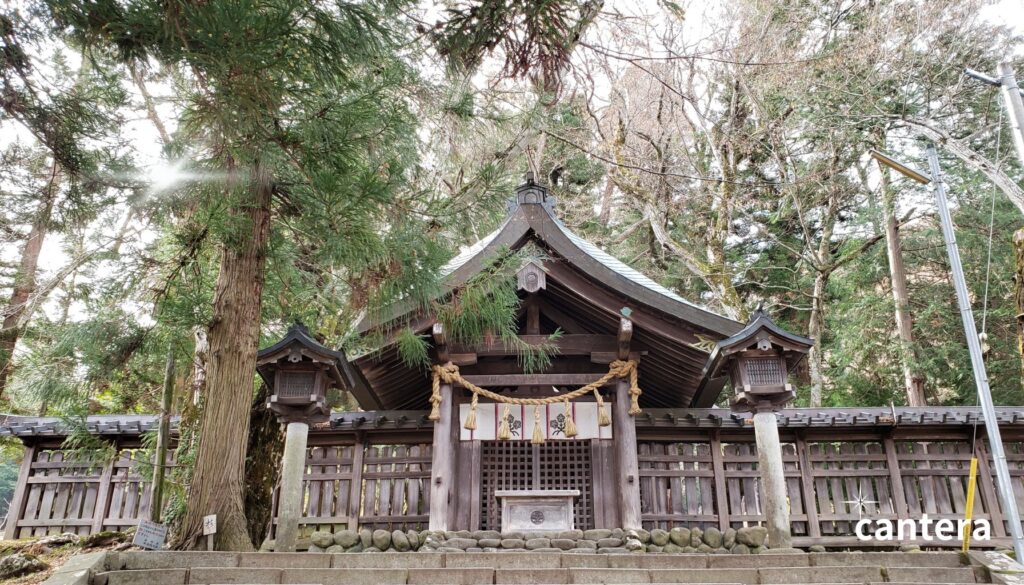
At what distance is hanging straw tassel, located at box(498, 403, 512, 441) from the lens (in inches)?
312

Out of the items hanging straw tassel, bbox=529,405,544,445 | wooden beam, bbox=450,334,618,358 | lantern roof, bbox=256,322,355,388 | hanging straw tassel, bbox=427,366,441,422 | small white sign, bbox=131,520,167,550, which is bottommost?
small white sign, bbox=131,520,167,550

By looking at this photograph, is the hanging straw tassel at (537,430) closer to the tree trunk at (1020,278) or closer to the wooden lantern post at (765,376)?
the wooden lantern post at (765,376)

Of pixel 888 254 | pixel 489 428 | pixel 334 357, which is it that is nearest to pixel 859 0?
pixel 888 254

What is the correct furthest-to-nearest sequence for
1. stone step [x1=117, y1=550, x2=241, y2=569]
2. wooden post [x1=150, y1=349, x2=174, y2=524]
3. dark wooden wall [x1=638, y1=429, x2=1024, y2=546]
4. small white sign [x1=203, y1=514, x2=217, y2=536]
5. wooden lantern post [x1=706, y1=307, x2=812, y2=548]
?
dark wooden wall [x1=638, y1=429, x2=1024, y2=546], wooden post [x1=150, y1=349, x2=174, y2=524], wooden lantern post [x1=706, y1=307, x2=812, y2=548], small white sign [x1=203, y1=514, x2=217, y2=536], stone step [x1=117, y1=550, x2=241, y2=569]

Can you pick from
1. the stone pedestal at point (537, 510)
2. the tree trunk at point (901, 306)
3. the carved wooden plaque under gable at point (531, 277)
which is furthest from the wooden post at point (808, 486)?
the tree trunk at point (901, 306)

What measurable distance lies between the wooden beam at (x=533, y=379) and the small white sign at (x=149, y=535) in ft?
12.2

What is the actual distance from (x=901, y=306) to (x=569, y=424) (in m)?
11.0

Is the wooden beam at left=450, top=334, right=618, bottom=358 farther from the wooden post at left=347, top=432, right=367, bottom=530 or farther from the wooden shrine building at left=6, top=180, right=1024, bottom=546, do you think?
the wooden post at left=347, top=432, right=367, bottom=530

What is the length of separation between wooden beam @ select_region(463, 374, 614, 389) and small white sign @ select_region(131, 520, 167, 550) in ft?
12.2

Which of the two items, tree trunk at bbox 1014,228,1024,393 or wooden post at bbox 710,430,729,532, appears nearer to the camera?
tree trunk at bbox 1014,228,1024,393

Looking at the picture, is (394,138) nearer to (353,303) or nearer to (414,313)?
(353,303)

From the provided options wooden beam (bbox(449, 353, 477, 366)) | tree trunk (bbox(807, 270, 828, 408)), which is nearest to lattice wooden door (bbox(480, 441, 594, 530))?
wooden beam (bbox(449, 353, 477, 366))

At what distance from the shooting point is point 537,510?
754 centimetres

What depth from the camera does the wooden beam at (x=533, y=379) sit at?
7992 millimetres
